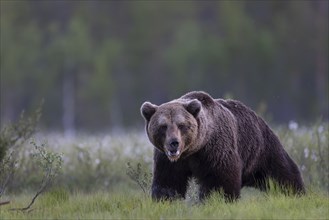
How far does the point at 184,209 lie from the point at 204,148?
78 cm

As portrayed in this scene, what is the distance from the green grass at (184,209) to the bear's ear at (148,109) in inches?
31.2

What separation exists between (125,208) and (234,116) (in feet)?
5.58

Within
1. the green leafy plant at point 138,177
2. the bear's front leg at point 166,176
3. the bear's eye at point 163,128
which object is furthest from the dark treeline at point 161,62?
the bear's eye at point 163,128

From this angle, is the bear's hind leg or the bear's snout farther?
the bear's hind leg

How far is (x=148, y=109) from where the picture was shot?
7.57 m

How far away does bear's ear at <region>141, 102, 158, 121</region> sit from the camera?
24.8 ft

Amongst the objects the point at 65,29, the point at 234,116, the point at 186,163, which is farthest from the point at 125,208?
the point at 65,29

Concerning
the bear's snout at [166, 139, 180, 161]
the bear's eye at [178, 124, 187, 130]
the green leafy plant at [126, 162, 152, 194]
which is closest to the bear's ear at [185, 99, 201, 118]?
the bear's eye at [178, 124, 187, 130]

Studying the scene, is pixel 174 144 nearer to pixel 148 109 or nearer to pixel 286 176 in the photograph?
pixel 148 109

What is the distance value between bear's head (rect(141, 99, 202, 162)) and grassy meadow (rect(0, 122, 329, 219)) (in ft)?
1.68

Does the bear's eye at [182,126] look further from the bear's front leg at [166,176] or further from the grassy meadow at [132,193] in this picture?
the grassy meadow at [132,193]

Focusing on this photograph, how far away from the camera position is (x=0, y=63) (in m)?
33.0

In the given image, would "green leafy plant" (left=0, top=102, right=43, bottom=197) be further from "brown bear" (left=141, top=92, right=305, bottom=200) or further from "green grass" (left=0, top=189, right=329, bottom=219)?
"brown bear" (left=141, top=92, right=305, bottom=200)

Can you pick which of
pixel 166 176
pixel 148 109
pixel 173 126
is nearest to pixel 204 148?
pixel 166 176
